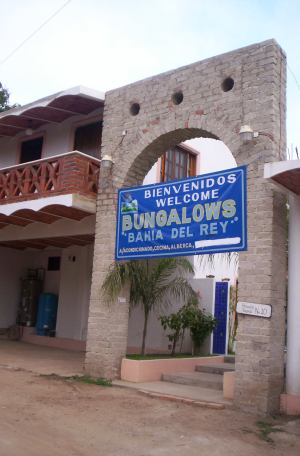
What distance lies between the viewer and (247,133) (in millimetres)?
7957

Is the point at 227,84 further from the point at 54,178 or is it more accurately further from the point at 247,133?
the point at 54,178

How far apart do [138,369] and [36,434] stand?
12.5 feet

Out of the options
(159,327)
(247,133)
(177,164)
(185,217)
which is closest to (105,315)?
(185,217)

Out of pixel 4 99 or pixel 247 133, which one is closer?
pixel 247 133

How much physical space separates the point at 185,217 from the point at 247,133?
1.80m

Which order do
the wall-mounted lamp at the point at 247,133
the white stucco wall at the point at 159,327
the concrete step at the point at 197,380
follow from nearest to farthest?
the wall-mounted lamp at the point at 247,133 → the concrete step at the point at 197,380 → the white stucco wall at the point at 159,327

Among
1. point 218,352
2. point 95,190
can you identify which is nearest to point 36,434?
point 95,190

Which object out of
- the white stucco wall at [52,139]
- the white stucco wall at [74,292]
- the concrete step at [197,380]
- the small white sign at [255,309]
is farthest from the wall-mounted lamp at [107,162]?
the white stucco wall at [74,292]

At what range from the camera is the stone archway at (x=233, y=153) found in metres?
7.54

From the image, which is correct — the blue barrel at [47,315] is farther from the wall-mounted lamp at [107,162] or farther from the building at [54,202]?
the wall-mounted lamp at [107,162]

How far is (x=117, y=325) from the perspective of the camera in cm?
966

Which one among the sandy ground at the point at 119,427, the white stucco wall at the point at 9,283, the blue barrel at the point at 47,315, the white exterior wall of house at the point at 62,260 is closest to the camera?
the sandy ground at the point at 119,427

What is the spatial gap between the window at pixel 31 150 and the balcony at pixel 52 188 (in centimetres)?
228

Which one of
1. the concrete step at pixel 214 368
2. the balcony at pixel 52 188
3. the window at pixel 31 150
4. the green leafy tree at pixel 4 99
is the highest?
the green leafy tree at pixel 4 99
